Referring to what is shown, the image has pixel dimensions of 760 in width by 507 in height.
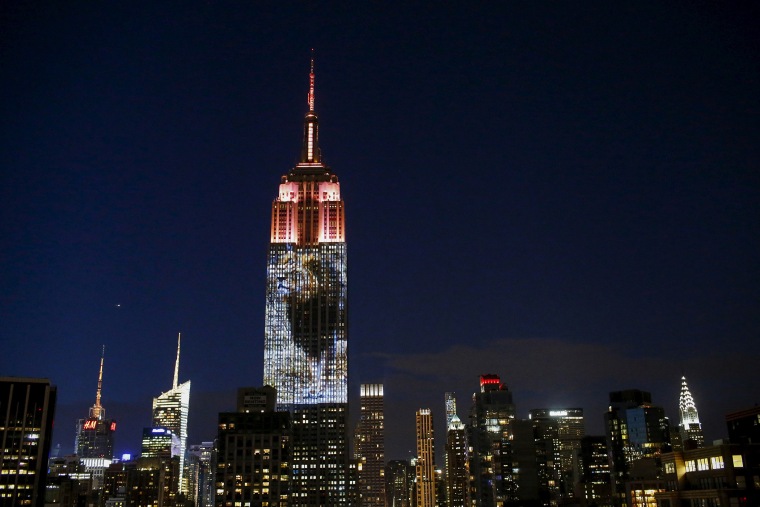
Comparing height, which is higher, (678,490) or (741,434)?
(741,434)

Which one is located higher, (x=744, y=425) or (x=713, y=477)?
(x=744, y=425)

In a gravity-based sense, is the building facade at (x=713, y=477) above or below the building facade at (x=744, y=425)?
below

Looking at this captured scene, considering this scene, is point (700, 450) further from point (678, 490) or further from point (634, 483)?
point (634, 483)

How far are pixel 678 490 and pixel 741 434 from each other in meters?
52.6

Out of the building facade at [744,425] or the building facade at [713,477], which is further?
the building facade at [744,425]

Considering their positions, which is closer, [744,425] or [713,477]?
[713,477]

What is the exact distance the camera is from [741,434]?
554 ft

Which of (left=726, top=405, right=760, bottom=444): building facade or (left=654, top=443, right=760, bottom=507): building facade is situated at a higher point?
(left=726, top=405, right=760, bottom=444): building facade

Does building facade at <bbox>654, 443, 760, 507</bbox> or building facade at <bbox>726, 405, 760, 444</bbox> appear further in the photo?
building facade at <bbox>726, 405, 760, 444</bbox>

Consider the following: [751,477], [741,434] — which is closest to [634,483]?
[741,434]

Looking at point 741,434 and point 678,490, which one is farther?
point 741,434

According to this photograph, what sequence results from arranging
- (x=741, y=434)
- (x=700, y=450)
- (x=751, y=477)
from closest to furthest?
(x=751, y=477) < (x=700, y=450) < (x=741, y=434)

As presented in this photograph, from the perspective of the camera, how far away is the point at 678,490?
412 feet

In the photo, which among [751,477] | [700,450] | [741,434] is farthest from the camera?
[741,434]
